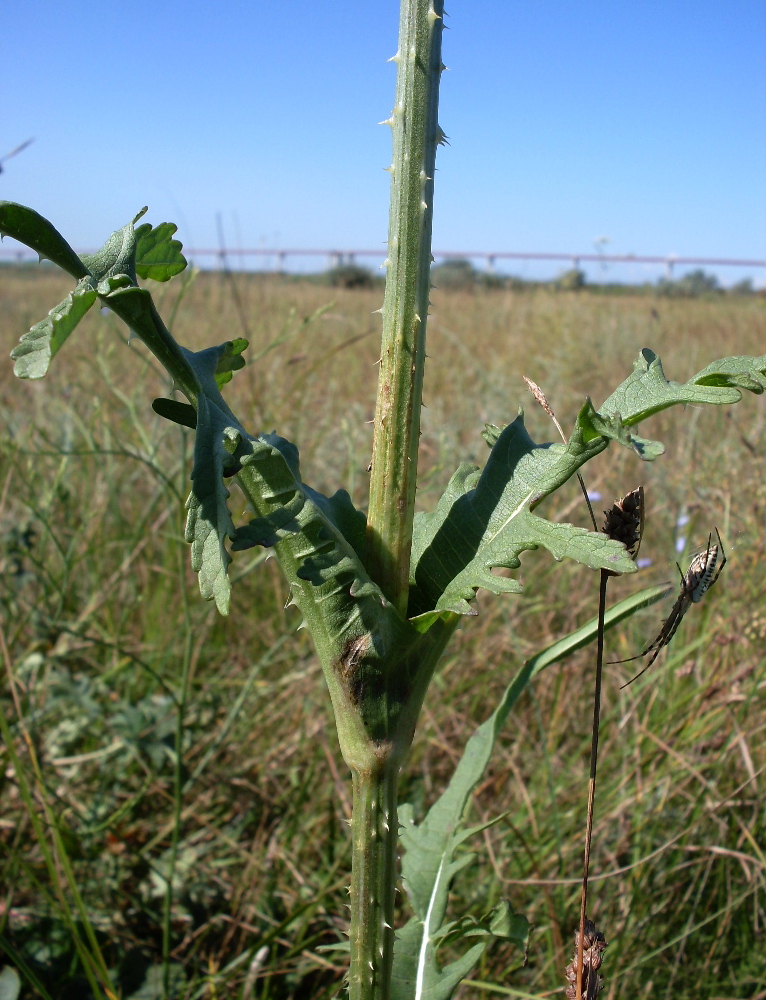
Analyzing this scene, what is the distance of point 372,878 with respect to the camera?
2.74ft

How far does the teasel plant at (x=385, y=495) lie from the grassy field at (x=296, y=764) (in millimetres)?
602

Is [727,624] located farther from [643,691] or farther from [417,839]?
[417,839]

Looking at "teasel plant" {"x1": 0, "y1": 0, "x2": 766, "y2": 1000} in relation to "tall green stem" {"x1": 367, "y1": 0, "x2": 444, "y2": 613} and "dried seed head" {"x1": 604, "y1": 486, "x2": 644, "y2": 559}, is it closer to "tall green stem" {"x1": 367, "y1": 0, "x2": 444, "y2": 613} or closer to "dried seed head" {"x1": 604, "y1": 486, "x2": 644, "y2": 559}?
"tall green stem" {"x1": 367, "y1": 0, "x2": 444, "y2": 613}

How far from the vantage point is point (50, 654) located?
214 cm

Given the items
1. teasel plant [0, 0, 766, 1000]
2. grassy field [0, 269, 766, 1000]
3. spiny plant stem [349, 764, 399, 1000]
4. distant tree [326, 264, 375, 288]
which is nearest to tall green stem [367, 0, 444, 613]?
teasel plant [0, 0, 766, 1000]

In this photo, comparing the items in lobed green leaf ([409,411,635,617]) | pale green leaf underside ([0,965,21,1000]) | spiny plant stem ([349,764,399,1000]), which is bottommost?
pale green leaf underside ([0,965,21,1000])

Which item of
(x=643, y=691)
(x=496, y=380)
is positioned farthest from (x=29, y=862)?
(x=496, y=380)

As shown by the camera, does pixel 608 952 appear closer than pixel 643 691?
Yes

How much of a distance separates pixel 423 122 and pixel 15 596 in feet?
6.32

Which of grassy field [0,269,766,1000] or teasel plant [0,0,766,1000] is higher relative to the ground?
teasel plant [0,0,766,1000]

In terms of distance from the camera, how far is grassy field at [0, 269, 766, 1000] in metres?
1.56

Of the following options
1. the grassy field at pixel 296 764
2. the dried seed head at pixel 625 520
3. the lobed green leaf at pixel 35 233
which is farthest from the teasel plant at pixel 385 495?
the grassy field at pixel 296 764

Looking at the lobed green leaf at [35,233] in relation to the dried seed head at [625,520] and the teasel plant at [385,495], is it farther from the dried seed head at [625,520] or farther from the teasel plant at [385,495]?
the dried seed head at [625,520]

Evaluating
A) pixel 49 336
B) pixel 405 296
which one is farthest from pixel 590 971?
pixel 49 336
